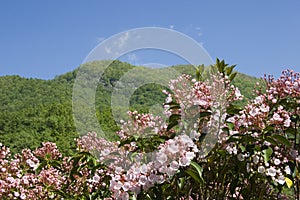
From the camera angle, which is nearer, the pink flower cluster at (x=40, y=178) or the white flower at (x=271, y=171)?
the white flower at (x=271, y=171)

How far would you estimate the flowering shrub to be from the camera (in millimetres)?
2023

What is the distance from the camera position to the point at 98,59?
2.96 meters

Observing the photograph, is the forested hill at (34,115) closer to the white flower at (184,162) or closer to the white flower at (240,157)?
the white flower at (240,157)

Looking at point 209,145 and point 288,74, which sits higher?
Result: point 288,74

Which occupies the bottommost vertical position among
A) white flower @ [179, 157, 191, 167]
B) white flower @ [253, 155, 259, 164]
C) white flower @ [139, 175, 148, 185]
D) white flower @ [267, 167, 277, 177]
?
white flower @ [139, 175, 148, 185]

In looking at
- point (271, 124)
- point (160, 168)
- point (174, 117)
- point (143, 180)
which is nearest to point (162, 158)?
point (160, 168)

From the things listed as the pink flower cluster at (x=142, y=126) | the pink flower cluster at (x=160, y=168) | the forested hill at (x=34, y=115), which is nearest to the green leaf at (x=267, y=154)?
the pink flower cluster at (x=160, y=168)

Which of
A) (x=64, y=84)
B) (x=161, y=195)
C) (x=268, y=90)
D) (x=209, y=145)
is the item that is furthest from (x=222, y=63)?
(x=64, y=84)

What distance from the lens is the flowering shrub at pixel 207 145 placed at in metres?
2.02

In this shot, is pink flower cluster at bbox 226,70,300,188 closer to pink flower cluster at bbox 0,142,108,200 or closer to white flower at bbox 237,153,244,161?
white flower at bbox 237,153,244,161

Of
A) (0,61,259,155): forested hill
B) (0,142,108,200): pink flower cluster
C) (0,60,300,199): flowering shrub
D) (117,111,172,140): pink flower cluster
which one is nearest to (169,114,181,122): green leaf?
(0,60,300,199): flowering shrub

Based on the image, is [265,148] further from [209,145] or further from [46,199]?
[46,199]

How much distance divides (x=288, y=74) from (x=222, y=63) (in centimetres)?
41

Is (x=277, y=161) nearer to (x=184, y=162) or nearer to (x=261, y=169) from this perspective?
(x=261, y=169)
